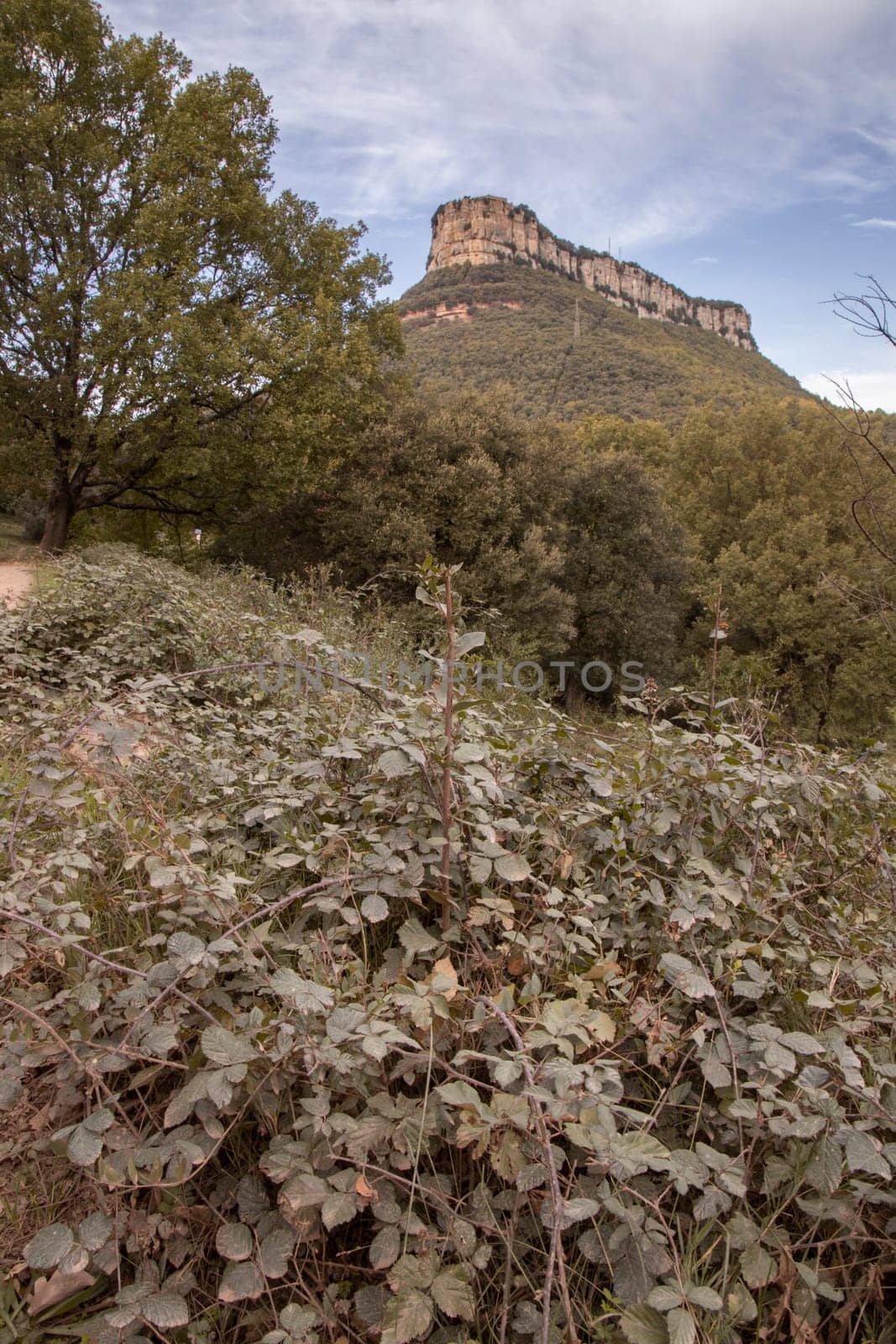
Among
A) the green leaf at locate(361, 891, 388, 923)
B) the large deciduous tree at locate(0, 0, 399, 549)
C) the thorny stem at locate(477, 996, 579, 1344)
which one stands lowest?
the thorny stem at locate(477, 996, 579, 1344)

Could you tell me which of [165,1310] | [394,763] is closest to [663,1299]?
[165,1310]

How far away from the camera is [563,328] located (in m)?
53.3

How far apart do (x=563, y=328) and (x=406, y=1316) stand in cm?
5936

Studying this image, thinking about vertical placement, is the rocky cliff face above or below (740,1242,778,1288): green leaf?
above

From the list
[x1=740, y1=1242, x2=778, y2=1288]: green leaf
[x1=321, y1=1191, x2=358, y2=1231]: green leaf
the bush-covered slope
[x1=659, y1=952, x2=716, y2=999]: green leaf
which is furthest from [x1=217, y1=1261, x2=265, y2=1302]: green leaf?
the bush-covered slope

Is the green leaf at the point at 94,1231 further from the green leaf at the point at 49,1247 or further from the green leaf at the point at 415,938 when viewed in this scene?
the green leaf at the point at 415,938

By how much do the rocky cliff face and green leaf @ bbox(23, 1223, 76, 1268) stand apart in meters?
77.2

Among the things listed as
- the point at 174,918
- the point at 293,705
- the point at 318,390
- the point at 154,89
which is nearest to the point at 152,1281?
the point at 174,918

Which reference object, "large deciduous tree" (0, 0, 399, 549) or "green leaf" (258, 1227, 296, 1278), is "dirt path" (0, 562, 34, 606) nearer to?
"large deciduous tree" (0, 0, 399, 549)

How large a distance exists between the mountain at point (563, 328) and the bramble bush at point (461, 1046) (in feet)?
97.5

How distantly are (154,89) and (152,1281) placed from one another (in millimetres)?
16832

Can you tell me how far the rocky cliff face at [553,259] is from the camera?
70875 mm

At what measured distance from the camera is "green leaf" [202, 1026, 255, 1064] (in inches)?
50.2

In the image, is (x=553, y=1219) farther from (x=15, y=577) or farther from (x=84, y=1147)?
(x=15, y=577)
